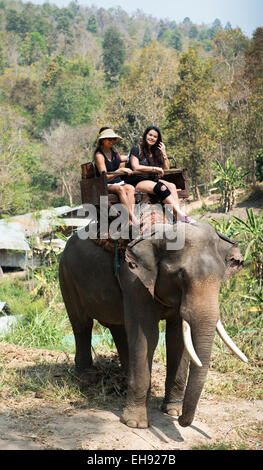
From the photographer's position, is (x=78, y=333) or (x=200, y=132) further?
(x=200, y=132)

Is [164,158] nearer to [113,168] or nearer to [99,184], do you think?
[113,168]

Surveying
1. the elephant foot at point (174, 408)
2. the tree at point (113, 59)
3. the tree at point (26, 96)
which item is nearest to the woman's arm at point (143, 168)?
the elephant foot at point (174, 408)

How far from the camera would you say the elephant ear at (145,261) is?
463 centimetres

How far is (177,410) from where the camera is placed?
17.4 feet

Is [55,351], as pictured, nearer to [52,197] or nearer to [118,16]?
[52,197]

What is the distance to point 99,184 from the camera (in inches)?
212

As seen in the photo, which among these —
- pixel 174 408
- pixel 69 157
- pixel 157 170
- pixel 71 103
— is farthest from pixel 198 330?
pixel 71 103

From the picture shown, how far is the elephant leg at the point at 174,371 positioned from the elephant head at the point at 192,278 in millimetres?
481

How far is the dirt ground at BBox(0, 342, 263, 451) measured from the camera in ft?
15.3

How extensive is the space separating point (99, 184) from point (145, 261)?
1102 mm

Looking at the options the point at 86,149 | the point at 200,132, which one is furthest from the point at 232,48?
the point at 200,132
